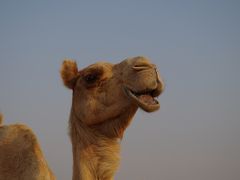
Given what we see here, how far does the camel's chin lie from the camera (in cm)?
424

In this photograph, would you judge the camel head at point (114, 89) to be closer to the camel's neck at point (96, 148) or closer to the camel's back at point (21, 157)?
the camel's neck at point (96, 148)

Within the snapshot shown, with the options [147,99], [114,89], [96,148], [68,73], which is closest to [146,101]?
[147,99]

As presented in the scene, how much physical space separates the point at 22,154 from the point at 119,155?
936mm

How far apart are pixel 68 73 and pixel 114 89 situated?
0.65 metres

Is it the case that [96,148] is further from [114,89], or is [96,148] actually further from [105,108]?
[114,89]

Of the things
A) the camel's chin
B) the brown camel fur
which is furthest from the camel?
the brown camel fur

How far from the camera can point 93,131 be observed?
472 cm

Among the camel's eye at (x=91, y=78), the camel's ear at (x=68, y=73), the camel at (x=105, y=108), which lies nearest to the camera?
the camel at (x=105, y=108)

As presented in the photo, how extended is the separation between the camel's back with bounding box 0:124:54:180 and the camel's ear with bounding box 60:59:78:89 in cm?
63

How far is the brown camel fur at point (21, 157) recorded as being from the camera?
4410 millimetres

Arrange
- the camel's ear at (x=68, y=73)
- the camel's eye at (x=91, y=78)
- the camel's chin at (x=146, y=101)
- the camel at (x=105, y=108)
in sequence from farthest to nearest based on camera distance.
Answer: the camel's ear at (x=68, y=73) < the camel's eye at (x=91, y=78) < the camel at (x=105, y=108) < the camel's chin at (x=146, y=101)

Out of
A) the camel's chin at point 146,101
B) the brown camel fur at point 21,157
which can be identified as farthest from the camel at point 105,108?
the brown camel fur at point 21,157

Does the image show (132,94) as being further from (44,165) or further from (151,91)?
(44,165)

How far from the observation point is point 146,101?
427 centimetres
